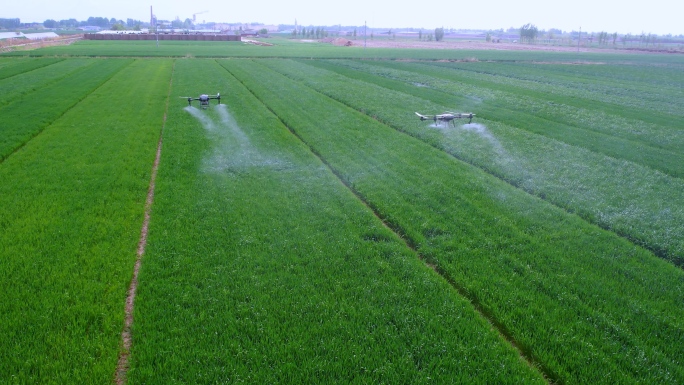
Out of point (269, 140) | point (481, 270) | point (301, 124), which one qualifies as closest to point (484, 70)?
point (301, 124)

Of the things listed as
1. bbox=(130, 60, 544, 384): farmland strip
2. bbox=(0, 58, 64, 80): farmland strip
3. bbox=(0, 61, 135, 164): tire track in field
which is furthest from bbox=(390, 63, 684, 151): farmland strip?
bbox=(0, 58, 64, 80): farmland strip

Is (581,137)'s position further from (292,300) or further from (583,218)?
(292,300)

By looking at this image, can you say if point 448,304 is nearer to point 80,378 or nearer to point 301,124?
point 80,378

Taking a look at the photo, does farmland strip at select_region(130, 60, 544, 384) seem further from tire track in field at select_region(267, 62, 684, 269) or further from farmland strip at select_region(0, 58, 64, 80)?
farmland strip at select_region(0, 58, 64, 80)

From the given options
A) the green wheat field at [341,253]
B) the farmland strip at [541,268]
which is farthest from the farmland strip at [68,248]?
the farmland strip at [541,268]

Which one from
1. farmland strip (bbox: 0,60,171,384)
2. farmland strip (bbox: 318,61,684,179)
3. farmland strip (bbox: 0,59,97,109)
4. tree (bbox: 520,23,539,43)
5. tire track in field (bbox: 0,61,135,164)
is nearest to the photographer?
farmland strip (bbox: 0,60,171,384)

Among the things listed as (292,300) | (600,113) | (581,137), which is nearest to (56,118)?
(292,300)
